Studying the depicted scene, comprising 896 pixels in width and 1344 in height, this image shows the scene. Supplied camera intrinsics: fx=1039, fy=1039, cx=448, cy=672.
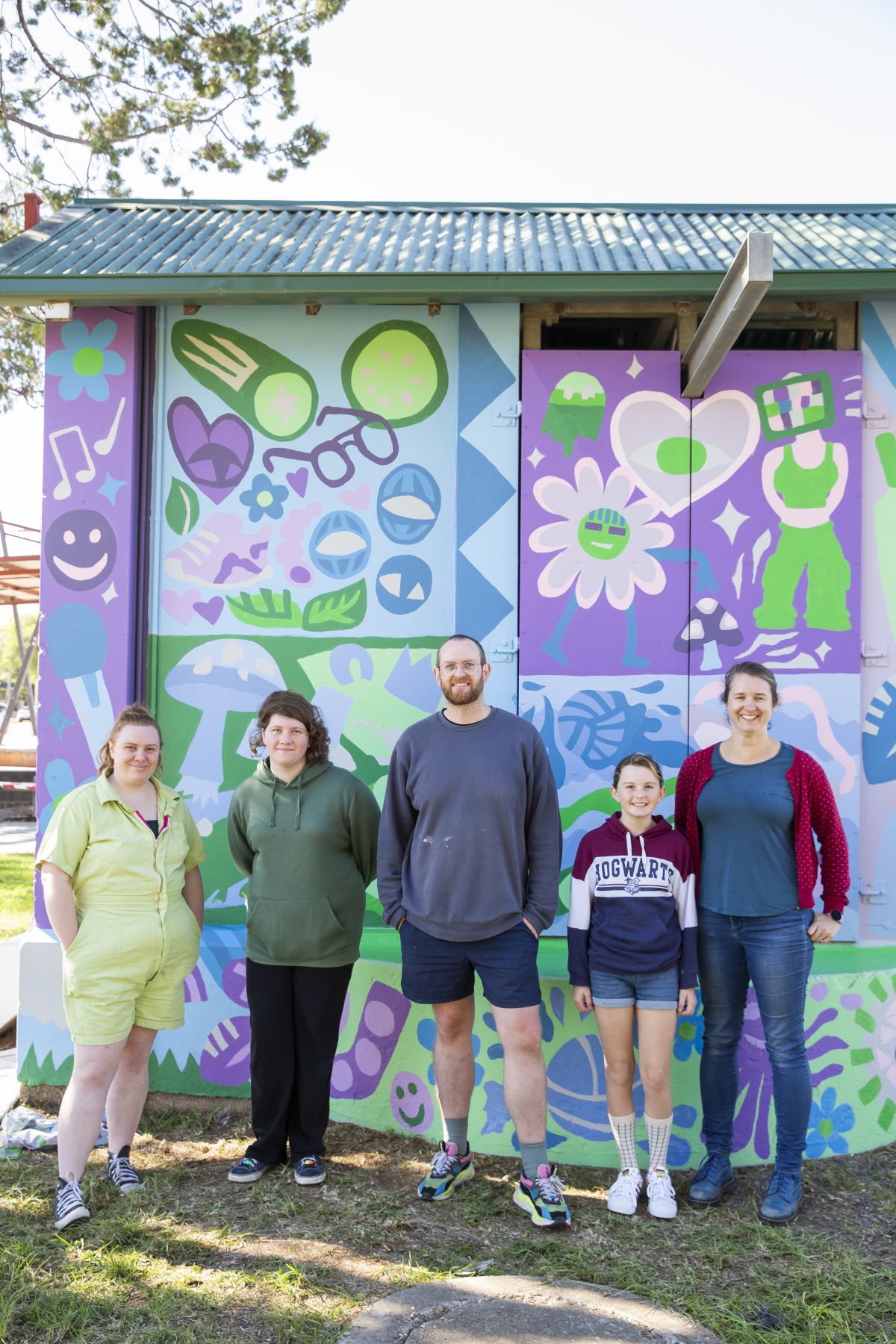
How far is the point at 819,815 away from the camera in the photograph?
378 cm

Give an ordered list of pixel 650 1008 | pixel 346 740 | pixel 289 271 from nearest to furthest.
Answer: pixel 650 1008 < pixel 289 271 < pixel 346 740

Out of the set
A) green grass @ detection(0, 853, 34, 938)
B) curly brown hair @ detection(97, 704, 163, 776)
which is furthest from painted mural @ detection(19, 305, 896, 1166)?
green grass @ detection(0, 853, 34, 938)

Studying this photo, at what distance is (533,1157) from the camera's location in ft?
12.1

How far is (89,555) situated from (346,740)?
1.45 metres

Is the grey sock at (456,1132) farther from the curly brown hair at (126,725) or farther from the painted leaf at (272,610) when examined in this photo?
the painted leaf at (272,610)

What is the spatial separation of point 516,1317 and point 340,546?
3.07m

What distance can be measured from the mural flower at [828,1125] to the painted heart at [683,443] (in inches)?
101

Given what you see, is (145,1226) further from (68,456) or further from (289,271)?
(289,271)

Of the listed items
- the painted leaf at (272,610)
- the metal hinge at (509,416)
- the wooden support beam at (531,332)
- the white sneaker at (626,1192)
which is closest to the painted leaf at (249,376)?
the painted leaf at (272,610)

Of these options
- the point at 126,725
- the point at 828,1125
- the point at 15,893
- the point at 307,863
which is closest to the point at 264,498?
the point at 126,725

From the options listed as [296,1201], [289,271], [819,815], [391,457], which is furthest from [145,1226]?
[289,271]

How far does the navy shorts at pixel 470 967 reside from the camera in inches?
146

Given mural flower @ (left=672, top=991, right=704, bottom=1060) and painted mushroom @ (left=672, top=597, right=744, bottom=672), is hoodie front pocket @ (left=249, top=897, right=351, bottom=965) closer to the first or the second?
mural flower @ (left=672, top=991, right=704, bottom=1060)

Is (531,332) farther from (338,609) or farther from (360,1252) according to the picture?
(360,1252)
